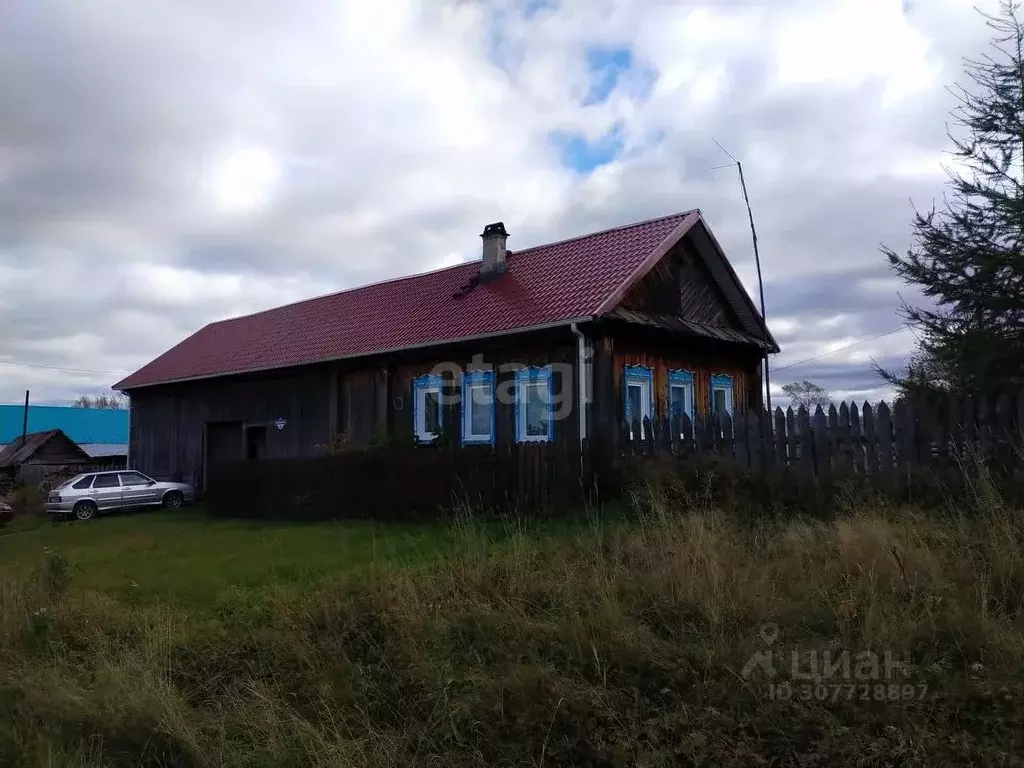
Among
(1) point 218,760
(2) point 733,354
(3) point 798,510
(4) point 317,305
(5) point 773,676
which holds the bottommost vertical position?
(1) point 218,760

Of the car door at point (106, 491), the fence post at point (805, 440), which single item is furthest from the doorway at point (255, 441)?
the fence post at point (805, 440)

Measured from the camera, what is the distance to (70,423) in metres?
44.2

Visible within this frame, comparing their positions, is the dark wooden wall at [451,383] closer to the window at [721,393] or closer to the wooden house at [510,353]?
the wooden house at [510,353]

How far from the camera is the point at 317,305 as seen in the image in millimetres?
21922

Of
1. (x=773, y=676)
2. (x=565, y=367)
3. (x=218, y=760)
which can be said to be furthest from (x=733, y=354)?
(x=218, y=760)

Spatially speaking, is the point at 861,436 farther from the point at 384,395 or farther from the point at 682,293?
the point at 384,395

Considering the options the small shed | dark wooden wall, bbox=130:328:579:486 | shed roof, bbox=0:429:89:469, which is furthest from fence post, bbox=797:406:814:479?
shed roof, bbox=0:429:89:469

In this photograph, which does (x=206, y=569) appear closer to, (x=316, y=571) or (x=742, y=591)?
(x=316, y=571)

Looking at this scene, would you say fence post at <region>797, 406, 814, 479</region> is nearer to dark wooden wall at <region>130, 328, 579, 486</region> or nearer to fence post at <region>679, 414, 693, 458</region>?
fence post at <region>679, 414, 693, 458</region>

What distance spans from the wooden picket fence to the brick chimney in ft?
25.2

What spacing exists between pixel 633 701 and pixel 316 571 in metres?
4.50

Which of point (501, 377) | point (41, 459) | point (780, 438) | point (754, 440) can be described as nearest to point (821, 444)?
point (780, 438)

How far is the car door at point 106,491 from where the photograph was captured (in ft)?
65.0

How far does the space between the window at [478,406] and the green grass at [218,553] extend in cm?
307
